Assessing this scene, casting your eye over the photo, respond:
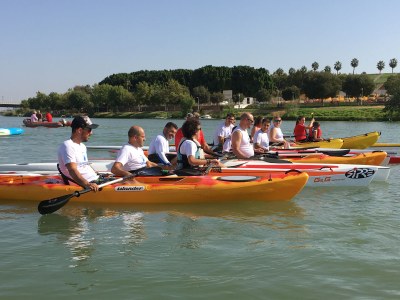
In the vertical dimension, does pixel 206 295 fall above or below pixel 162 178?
below

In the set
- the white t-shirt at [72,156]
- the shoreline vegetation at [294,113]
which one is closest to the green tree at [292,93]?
the shoreline vegetation at [294,113]

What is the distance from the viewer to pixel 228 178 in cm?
918

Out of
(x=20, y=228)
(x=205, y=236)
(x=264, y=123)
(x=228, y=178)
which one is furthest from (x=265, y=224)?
(x=264, y=123)

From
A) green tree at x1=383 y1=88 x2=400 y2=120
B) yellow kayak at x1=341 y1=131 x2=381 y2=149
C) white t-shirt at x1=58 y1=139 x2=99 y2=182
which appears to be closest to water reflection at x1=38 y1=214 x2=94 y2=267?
white t-shirt at x1=58 y1=139 x2=99 y2=182

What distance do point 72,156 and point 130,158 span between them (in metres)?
1.33

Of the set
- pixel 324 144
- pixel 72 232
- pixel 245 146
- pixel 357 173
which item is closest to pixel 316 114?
pixel 324 144

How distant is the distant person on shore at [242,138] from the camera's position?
32.8 feet

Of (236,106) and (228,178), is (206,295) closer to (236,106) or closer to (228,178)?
(228,178)

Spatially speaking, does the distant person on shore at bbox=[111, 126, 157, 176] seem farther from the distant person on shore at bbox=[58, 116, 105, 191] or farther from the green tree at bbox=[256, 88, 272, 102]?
the green tree at bbox=[256, 88, 272, 102]

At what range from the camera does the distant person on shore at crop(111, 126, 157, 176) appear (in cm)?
817

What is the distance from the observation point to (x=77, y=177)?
24.6 feet

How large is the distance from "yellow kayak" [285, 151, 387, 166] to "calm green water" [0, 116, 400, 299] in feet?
10.6

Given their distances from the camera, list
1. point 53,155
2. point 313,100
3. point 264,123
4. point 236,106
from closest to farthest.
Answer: point 264,123 < point 53,155 < point 236,106 < point 313,100

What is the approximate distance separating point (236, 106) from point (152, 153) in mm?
80521
